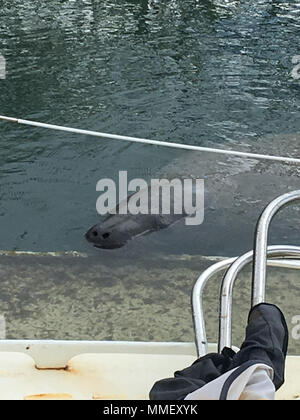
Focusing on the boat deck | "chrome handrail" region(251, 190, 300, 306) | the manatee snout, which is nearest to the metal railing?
"chrome handrail" region(251, 190, 300, 306)

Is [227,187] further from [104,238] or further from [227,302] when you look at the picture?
[227,302]

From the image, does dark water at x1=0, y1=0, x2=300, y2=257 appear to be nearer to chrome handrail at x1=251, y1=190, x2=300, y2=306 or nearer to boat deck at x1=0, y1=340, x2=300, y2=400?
boat deck at x1=0, y1=340, x2=300, y2=400

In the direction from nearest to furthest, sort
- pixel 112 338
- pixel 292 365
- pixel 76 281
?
pixel 292 365, pixel 112 338, pixel 76 281

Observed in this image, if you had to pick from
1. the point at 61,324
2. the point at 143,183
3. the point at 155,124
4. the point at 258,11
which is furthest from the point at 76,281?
the point at 258,11

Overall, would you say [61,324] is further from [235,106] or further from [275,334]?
[235,106]

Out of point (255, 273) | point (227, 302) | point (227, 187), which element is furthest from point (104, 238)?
point (255, 273)

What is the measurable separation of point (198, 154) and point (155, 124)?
109 cm

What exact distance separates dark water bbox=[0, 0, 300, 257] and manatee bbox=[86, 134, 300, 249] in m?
0.09

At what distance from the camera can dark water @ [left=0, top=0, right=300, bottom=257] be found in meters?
6.10

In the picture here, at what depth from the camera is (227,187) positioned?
21.1ft

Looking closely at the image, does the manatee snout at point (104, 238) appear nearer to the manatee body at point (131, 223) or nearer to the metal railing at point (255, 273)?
the manatee body at point (131, 223)

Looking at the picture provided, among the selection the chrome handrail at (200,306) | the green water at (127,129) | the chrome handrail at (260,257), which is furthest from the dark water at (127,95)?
the chrome handrail at (260,257)

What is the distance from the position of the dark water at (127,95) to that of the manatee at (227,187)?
3.7 inches

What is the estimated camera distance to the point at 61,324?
3.47 meters
